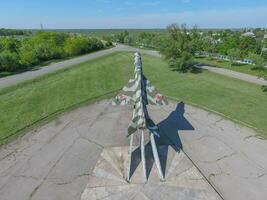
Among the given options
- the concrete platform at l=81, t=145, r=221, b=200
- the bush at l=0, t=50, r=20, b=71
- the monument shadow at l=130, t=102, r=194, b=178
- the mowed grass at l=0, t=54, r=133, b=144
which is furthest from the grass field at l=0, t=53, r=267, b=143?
the bush at l=0, t=50, r=20, b=71

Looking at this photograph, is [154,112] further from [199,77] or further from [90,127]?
[199,77]

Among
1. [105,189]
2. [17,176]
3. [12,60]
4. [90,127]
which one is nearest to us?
[105,189]

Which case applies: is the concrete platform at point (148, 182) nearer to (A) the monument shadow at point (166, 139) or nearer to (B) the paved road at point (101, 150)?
(A) the monument shadow at point (166, 139)

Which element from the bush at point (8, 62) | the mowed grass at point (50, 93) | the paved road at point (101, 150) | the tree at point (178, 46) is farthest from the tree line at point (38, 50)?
the tree at point (178, 46)

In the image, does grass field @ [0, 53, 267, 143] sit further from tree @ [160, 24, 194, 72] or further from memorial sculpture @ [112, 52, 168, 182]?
memorial sculpture @ [112, 52, 168, 182]

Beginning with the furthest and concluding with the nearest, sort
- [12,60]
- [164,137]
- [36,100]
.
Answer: [12,60], [36,100], [164,137]

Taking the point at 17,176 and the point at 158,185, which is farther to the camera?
the point at 17,176

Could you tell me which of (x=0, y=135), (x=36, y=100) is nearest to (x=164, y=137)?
(x=0, y=135)
